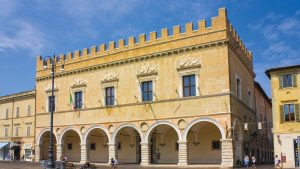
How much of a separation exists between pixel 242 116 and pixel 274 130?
4.69m

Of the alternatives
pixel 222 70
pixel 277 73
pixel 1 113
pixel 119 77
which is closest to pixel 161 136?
pixel 119 77

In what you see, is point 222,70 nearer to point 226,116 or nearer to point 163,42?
point 226,116

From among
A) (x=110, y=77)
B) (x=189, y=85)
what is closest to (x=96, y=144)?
(x=110, y=77)

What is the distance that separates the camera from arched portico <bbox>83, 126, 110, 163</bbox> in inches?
1542

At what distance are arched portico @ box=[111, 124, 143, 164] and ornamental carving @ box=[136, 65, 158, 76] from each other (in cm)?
570

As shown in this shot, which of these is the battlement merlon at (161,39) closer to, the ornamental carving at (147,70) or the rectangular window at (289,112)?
the ornamental carving at (147,70)

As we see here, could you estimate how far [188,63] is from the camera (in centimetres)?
3309

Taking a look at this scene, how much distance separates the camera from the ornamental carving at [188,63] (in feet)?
107

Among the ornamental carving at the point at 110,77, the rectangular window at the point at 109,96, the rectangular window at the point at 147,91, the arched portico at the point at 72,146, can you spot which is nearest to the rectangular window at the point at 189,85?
the rectangular window at the point at 147,91

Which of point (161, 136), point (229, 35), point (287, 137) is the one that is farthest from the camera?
point (161, 136)

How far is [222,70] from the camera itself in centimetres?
3147

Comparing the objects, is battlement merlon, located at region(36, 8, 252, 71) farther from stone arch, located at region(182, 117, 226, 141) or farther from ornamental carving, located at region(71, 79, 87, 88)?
stone arch, located at region(182, 117, 226, 141)

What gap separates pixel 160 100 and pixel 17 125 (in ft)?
84.9

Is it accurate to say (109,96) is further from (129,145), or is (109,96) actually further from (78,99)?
(129,145)
